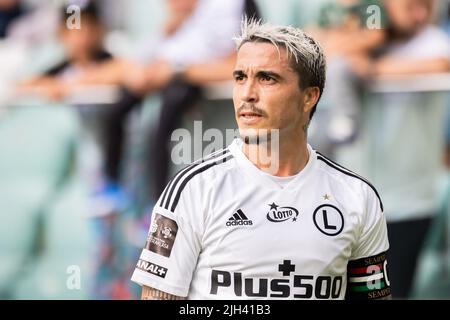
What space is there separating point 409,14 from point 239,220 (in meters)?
3.48

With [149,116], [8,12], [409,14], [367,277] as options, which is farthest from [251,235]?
[8,12]

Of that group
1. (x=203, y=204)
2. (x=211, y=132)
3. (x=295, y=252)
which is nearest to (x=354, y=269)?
(x=295, y=252)

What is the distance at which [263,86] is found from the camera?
3.34m

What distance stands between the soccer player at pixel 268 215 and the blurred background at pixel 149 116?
292 cm

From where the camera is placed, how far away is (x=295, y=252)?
3277mm

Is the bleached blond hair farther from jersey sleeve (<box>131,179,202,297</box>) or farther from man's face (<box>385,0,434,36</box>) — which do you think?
man's face (<box>385,0,434,36</box>)

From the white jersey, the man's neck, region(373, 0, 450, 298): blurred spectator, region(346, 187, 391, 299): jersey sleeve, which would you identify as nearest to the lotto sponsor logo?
the white jersey

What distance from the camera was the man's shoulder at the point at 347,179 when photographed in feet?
11.3

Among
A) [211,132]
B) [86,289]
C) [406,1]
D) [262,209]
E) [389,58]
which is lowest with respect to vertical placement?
[86,289]

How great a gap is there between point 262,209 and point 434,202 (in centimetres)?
330

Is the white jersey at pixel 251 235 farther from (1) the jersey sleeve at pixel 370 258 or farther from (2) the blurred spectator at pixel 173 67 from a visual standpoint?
(2) the blurred spectator at pixel 173 67

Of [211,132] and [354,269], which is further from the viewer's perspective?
[211,132]
